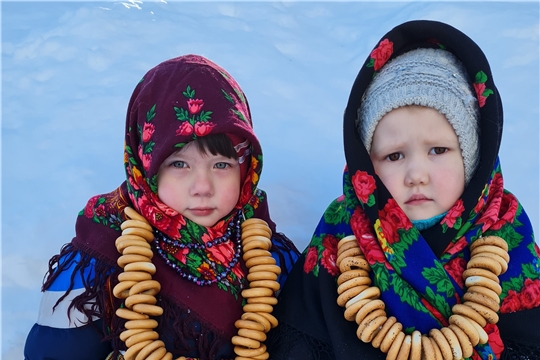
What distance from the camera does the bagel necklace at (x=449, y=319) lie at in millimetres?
1401

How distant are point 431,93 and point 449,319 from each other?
590 millimetres

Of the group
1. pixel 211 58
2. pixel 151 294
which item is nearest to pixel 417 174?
pixel 151 294

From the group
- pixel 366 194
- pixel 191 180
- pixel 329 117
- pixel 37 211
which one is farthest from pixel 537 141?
pixel 37 211

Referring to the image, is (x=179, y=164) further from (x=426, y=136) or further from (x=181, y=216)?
(x=426, y=136)

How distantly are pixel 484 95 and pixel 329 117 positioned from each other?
114cm

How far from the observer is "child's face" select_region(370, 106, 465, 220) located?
1565mm

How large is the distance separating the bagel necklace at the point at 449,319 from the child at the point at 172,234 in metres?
0.32

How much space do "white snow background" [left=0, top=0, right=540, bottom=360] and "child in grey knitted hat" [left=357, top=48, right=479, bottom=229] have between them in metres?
0.82

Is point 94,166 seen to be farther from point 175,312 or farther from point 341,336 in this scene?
point 341,336

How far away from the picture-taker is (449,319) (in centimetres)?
146

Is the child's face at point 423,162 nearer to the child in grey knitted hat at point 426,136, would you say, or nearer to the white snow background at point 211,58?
the child in grey knitted hat at point 426,136

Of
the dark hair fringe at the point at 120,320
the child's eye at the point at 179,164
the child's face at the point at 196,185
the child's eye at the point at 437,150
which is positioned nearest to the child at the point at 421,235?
the child's eye at the point at 437,150

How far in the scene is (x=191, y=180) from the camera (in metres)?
1.67

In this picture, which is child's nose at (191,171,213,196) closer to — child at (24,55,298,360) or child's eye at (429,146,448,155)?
child at (24,55,298,360)
